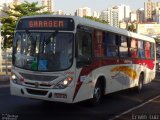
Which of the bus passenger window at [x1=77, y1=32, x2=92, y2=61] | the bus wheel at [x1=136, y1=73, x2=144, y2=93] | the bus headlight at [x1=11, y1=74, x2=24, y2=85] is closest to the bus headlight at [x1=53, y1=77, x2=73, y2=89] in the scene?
the bus passenger window at [x1=77, y1=32, x2=92, y2=61]

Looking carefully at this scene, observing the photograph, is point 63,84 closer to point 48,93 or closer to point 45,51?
point 48,93

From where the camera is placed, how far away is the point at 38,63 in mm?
11523

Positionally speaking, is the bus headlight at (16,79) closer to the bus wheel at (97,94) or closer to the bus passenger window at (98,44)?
the bus wheel at (97,94)

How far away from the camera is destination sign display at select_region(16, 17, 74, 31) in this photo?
11648 millimetres

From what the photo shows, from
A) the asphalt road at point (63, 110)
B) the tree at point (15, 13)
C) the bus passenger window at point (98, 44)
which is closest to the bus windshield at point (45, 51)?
the asphalt road at point (63, 110)

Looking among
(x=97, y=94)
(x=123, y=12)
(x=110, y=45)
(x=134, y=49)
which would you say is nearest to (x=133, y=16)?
(x=123, y=12)

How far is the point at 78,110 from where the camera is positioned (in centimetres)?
1229

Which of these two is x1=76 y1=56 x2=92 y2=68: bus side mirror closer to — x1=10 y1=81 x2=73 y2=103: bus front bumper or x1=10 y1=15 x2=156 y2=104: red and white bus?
x1=10 y1=15 x2=156 y2=104: red and white bus

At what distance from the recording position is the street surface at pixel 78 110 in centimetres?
1076

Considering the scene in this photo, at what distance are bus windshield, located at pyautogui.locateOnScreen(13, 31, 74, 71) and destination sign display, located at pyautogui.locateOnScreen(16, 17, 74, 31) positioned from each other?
0.16m

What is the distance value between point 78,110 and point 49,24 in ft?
8.91

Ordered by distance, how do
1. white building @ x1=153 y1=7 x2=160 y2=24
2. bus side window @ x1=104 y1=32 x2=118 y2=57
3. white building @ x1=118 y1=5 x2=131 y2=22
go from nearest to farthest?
1. bus side window @ x1=104 y1=32 x2=118 y2=57
2. white building @ x1=153 y1=7 x2=160 y2=24
3. white building @ x1=118 y1=5 x2=131 y2=22

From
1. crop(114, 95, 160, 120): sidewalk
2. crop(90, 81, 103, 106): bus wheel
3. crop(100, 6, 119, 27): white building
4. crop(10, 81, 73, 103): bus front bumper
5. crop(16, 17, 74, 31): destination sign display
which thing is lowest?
crop(114, 95, 160, 120): sidewalk

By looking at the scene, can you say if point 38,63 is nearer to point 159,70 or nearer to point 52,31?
point 52,31
